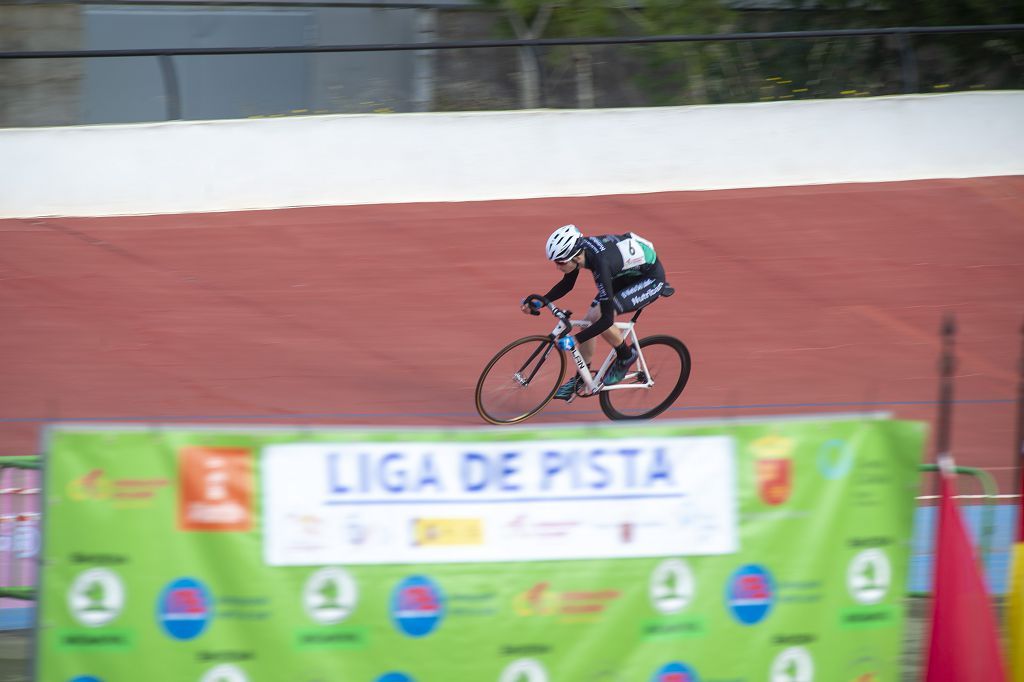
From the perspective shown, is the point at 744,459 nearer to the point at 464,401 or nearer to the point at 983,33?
the point at 464,401

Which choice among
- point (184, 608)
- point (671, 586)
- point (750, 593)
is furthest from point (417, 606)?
point (750, 593)

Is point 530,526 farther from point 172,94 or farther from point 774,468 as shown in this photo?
point 172,94

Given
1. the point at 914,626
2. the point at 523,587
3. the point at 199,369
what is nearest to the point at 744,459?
the point at 523,587

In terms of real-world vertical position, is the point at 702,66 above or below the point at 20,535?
above

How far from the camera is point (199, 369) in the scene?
10070 millimetres

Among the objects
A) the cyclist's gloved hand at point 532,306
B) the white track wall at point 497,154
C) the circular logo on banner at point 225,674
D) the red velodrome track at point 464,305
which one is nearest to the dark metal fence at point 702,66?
the white track wall at point 497,154

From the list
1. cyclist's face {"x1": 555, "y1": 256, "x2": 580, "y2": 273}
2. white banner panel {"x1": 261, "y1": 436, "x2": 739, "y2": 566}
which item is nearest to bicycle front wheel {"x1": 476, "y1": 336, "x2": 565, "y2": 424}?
cyclist's face {"x1": 555, "y1": 256, "x2": 580, "y2": 273}

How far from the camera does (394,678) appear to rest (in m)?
3.93

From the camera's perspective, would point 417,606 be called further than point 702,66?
No

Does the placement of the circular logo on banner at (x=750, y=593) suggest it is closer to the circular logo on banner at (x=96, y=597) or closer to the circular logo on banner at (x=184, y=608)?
the circular logo on banner at (x=184, y=608)

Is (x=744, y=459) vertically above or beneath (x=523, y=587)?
above

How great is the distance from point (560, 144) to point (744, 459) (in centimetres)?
1055

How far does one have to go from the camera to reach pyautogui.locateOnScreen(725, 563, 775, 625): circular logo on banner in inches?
159

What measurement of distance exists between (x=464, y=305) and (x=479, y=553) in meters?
7.72
